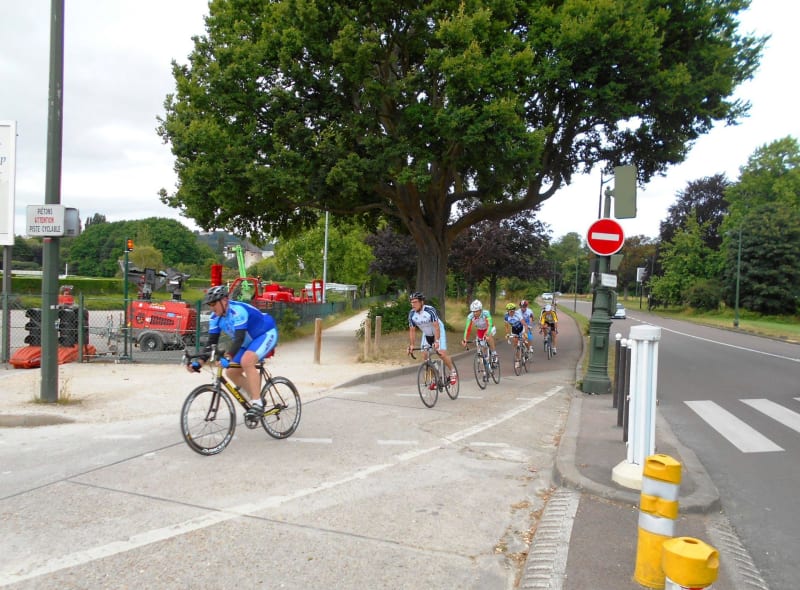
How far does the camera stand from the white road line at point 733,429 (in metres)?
7.52

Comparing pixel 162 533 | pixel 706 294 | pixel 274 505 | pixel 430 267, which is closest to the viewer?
pixel 162 533

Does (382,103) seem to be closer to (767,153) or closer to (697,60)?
(697,60)

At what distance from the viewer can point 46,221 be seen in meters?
8.43

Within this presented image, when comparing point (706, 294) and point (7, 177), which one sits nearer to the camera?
point (7, 177)

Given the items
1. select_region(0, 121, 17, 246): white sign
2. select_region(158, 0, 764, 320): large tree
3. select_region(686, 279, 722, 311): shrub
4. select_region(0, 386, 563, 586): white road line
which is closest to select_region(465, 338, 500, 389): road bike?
select_region(158, 0, 764, 320): large tree

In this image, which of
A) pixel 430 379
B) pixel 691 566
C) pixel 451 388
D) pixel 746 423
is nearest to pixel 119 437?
pixel 430 379

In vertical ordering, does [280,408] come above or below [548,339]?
above

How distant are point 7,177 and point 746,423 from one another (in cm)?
1495

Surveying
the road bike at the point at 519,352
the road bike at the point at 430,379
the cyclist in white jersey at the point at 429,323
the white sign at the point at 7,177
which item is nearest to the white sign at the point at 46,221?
the cyclist in white jersey at the point at 429,323

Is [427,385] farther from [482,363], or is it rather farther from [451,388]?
[482,363]

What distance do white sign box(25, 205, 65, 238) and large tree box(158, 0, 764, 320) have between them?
756cm

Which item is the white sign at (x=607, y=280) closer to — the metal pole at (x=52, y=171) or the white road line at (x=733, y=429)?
the white road line at (x=733, y=429)

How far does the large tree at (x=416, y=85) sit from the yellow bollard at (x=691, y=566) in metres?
13.0

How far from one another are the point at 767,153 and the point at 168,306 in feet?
236
